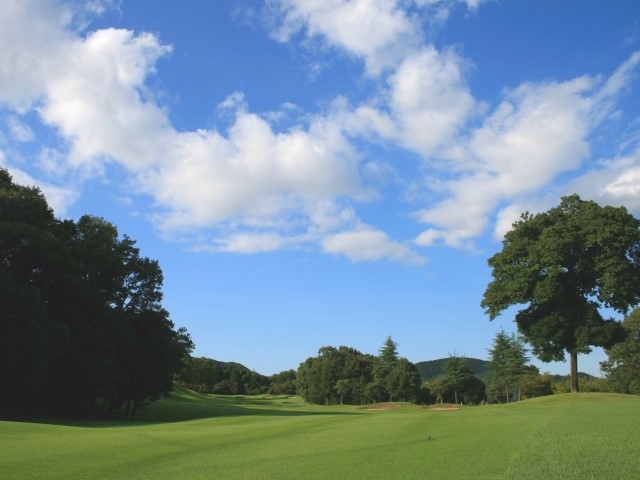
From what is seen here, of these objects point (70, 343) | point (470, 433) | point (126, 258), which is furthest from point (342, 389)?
point (470, 433)

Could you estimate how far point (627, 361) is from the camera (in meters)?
75.1

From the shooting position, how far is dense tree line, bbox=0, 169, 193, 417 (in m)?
33.6

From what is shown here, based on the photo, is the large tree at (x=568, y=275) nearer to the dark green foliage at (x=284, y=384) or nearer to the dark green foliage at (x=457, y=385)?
the dark green foliage at (x=457, y=385)

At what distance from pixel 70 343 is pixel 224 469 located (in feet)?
Result: 106

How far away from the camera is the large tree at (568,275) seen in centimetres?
3747

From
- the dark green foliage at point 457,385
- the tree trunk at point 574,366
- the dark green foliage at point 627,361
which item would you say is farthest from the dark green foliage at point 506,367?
the tree trunk at point 574,366

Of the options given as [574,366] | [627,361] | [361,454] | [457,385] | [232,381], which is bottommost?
[361,454]

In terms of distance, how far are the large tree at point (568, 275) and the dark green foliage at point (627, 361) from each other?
37579mm

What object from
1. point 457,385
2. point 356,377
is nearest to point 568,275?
point 457,385

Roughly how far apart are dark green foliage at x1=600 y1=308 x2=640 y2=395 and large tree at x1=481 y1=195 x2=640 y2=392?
37.6 meters

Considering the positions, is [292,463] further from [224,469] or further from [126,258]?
[126,258]

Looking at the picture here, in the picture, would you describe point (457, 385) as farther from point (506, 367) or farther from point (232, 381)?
point (232, 381)

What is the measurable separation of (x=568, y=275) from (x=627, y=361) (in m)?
45.0

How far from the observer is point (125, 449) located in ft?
53.3
